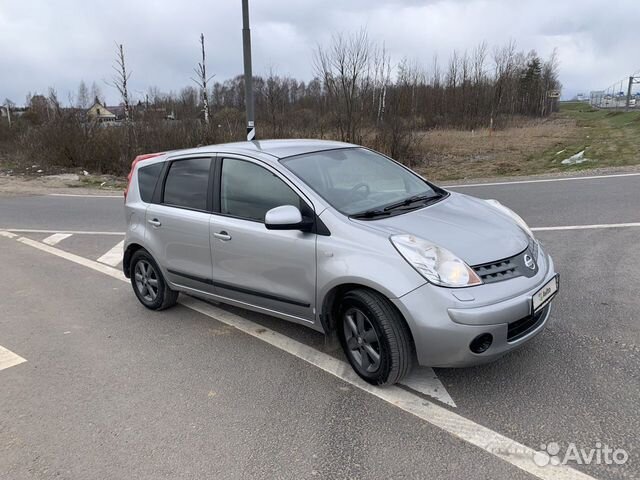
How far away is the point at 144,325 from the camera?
4859mm

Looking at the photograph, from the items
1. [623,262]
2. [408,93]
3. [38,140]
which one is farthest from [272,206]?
[408,93]

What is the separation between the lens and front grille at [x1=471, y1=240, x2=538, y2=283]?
3.13 m

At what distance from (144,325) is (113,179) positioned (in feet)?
50.2

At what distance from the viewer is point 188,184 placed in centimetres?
468

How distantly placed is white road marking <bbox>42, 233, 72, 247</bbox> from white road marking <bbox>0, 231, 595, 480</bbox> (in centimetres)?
486

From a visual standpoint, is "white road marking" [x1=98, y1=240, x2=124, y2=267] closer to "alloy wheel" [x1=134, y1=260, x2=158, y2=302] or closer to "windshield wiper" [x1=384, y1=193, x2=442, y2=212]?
"alloy wheel" [x1=134, y1=260, x2=158, y2=302]

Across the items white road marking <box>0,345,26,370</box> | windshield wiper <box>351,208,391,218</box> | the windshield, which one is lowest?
white road marking <box>0,345,26,370</box>

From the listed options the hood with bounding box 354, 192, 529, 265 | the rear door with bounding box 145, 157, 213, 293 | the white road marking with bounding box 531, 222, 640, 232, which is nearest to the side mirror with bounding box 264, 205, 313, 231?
the hood with bounding box 354, 192, 529, 265

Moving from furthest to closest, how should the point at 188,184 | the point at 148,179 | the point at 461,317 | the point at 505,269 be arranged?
the point at 148,179
the point at 188,184
the point at 505,269
the point at 461,317

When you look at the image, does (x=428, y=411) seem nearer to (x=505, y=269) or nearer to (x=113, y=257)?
(x=505, y=269)

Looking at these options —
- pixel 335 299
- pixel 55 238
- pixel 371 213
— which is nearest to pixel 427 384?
pixel 335 299

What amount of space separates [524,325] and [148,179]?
3820mm

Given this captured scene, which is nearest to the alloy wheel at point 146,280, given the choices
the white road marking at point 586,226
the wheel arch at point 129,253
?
the wheel arch at point 129,253

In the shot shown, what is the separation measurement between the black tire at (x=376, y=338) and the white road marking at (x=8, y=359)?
2719 millimetres
